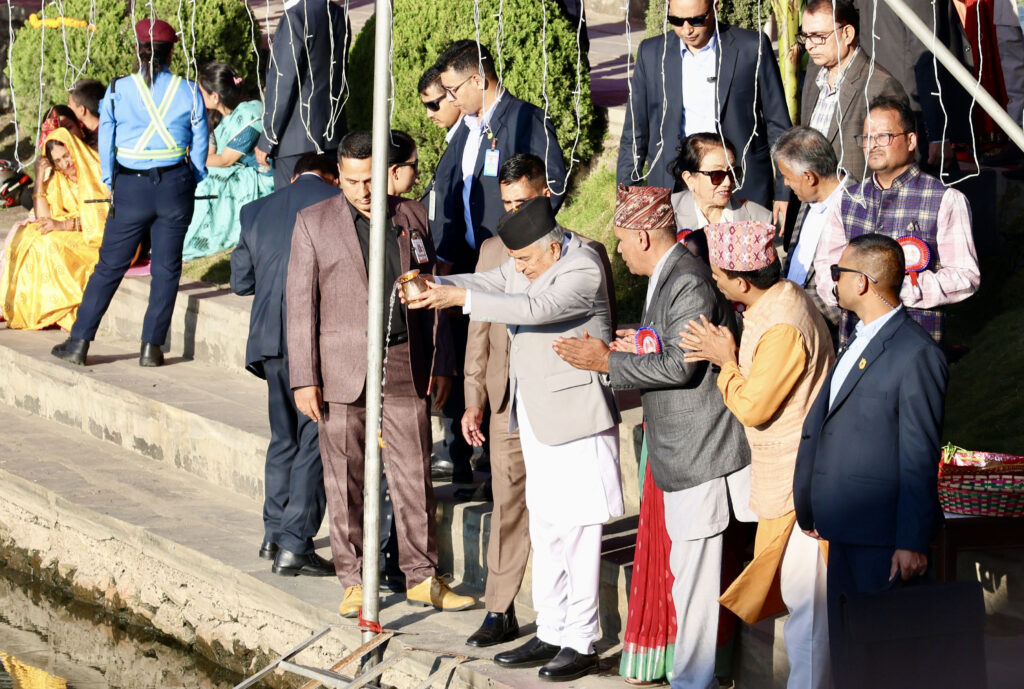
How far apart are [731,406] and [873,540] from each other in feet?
1.90

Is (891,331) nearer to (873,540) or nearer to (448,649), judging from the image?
(873,540)

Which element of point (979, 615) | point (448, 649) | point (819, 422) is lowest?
point (448, 649)

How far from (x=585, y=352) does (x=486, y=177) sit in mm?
1518

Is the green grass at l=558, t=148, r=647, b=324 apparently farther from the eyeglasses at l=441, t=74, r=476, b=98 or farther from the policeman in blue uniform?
the eyeglasses at l=441, t=74, r=476, b=98

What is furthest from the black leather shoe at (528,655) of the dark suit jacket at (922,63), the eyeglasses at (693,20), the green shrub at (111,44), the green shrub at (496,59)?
the green shrub at (111,44)

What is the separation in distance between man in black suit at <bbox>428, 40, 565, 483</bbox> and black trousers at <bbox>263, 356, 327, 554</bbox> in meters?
0.64

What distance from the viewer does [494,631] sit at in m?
5.57

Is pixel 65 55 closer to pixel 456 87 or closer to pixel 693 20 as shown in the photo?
pixel 456 87

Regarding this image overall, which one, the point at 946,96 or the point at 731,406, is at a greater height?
the point at 946,96

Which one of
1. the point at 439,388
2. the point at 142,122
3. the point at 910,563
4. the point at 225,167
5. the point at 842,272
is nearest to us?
the point at 910,563

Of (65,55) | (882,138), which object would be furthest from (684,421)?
(65,55)

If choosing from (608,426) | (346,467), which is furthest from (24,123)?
(608,426)

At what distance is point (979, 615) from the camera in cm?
362

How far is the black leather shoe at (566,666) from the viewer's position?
5215 millimetres
